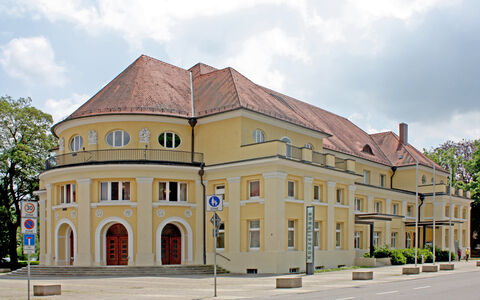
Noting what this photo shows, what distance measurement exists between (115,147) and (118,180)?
7.24ft

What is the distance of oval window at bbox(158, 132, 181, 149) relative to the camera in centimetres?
3347

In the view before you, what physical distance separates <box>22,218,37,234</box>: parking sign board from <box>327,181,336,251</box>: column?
21864mm

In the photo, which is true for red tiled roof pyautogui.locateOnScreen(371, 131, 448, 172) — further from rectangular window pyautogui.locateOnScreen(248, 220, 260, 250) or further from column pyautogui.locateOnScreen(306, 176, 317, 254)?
rectangular window pyautogui.locateOnScreen(248, 220, 260, 250)

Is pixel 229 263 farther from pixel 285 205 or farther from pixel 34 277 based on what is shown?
pixel 34 277

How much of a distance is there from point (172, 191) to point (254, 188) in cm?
489

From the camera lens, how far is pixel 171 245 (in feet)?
108

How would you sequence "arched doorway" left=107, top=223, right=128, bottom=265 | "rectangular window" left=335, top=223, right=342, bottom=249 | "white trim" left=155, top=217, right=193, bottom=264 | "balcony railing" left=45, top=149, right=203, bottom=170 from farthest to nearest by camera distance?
"rectangular window" left=335, top=223, right=342, bottom=249, "balcony railing" left=45, top=149, right=203, bottom=170, "arched doorway" left=107, top=223, right=128, bottom=265, "white trim" left=155, top=217, right=193, bottom=264

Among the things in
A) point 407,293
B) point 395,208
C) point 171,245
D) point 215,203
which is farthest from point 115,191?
point 395,208

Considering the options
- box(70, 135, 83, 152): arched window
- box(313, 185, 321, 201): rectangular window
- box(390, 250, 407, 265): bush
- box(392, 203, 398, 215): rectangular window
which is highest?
box(70, 135, 83, 152): arched window

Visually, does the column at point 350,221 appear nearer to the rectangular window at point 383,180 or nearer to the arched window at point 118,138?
the rectangular window at point 383,180

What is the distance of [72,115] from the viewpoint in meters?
34.8

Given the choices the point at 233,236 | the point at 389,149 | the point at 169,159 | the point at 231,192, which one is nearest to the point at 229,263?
the point at 233,236

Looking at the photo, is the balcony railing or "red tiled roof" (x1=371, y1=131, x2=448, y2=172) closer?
the balcony railing

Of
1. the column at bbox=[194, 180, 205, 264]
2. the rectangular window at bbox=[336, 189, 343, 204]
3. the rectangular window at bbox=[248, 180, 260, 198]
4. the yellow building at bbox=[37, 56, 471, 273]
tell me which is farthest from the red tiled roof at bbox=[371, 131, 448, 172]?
the column at bbox=[194, 180, 205, 264]
